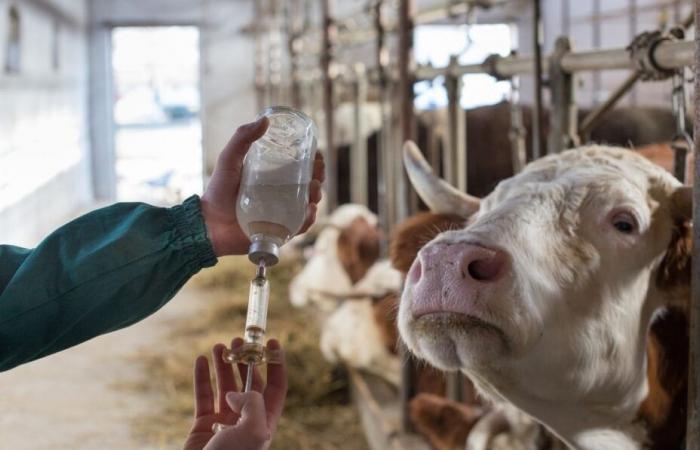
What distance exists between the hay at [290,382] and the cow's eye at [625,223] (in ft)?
8.01

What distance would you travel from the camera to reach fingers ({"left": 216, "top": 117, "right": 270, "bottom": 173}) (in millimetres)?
1470

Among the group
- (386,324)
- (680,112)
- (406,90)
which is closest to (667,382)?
(680,112)

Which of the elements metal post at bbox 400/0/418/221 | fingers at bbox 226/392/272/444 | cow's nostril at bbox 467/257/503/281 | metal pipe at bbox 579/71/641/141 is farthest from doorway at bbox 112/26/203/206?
fingers at bbox 226/392/272/444

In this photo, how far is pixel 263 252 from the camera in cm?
141

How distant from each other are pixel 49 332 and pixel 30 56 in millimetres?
9045

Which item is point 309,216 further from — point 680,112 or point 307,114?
point 680,112

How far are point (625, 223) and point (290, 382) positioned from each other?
9.88ft

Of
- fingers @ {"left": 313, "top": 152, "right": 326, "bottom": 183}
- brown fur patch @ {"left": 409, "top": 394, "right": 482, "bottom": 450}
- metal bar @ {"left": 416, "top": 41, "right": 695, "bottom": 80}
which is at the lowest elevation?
brown fur patch @ {"left": 409, "top": 394, "right": 482, "bottom": 450}

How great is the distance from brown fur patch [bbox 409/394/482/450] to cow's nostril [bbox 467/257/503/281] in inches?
45.2

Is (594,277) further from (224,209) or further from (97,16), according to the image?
(97,16)

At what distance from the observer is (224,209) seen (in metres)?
1.52

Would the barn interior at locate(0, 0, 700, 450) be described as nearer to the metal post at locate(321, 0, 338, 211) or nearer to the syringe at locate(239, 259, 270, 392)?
the metal post at locate(321, 0, 338, 211)

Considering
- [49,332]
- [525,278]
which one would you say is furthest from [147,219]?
[525,278]

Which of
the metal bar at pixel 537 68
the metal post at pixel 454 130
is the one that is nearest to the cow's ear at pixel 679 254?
the metal bar at pixel 537 68
